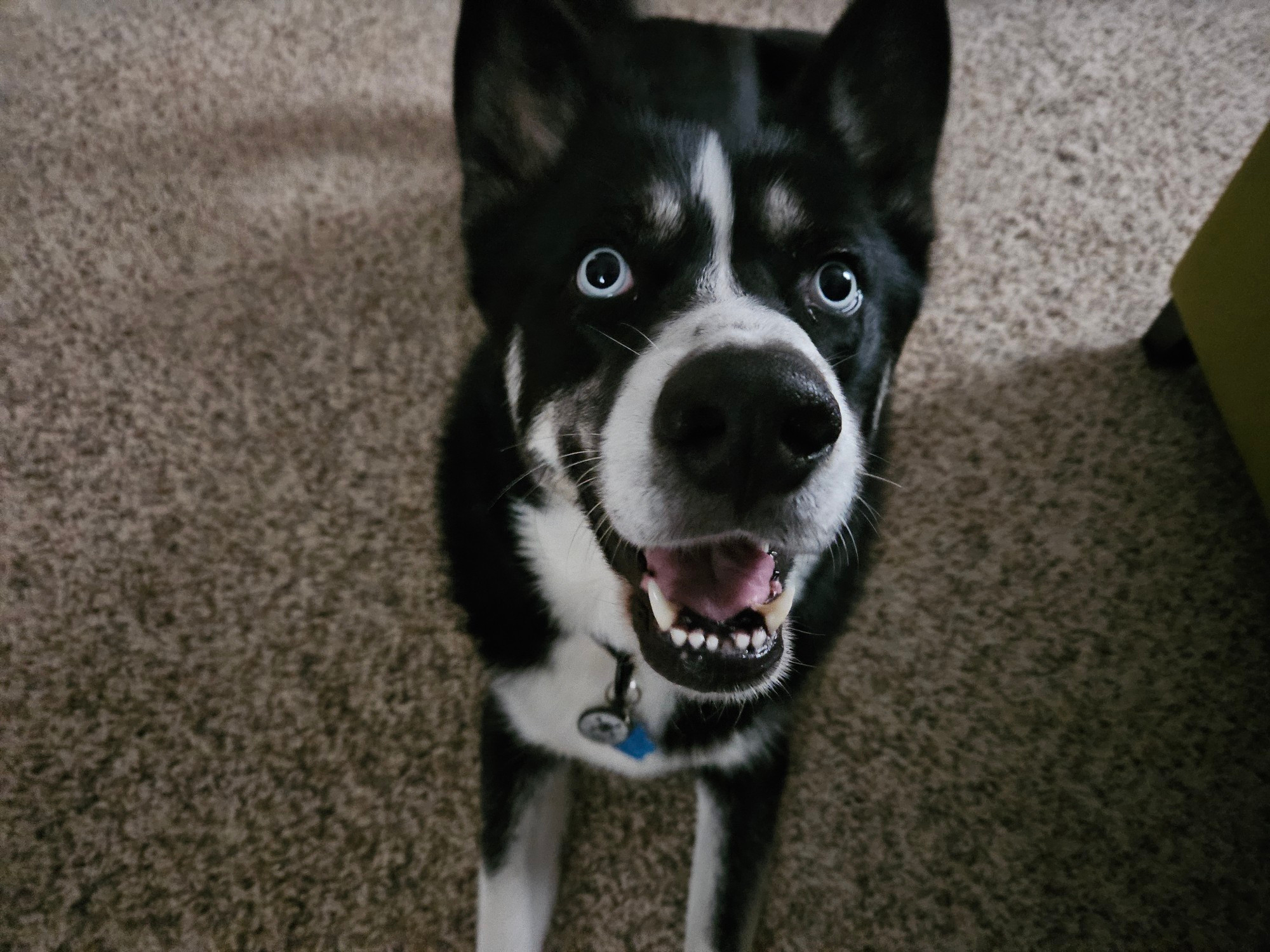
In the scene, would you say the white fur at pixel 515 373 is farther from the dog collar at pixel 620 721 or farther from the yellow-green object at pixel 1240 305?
the yellow-green object at pixel 1240 305

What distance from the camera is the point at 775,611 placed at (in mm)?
1014

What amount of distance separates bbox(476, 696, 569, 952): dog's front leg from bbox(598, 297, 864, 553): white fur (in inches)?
24.6

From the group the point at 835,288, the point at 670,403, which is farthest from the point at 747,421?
the point at 835,288

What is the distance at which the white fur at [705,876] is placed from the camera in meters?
1.28

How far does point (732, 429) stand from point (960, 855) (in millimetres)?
1094

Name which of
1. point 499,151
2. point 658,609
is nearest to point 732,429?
point 658,609

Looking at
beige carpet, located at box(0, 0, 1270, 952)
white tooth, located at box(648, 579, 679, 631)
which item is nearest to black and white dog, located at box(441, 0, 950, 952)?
white tooth, located at box(648, 579, 679, 631)

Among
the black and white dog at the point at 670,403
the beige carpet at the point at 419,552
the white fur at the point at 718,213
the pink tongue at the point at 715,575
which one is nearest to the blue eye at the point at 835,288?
the black and white dog at the point at 670,403

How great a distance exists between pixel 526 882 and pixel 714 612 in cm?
65

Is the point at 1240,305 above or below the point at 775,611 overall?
above

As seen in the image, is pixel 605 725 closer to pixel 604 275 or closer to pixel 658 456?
pixel 658 456

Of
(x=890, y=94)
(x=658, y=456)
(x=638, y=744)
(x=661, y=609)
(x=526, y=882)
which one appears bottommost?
(x=526, y=882)

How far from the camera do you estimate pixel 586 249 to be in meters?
1.04

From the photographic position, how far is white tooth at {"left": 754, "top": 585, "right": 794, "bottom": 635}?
39.6 inches
